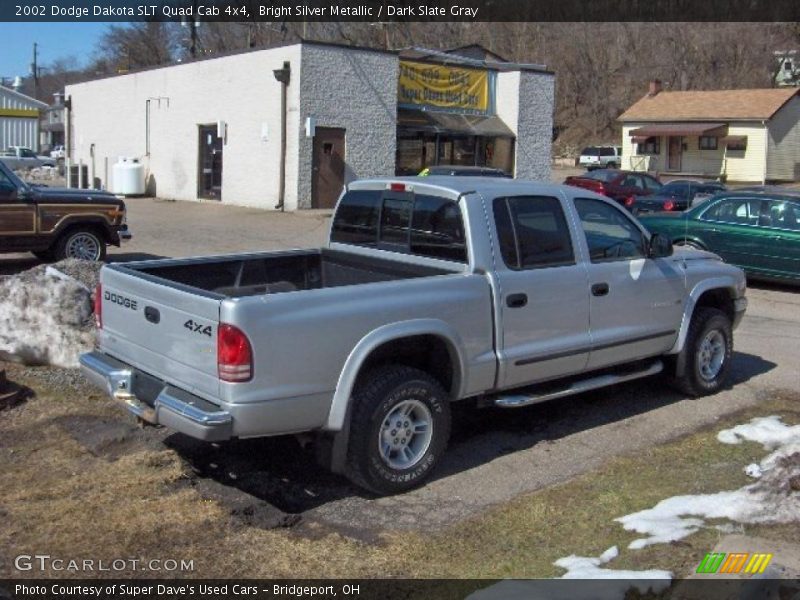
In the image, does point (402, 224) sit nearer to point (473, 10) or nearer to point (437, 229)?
point (437, 229)

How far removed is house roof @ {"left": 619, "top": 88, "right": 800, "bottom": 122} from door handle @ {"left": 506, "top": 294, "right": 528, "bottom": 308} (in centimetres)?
4993

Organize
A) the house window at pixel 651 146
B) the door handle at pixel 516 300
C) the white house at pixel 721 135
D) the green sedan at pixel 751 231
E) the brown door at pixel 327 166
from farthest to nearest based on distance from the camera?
the house window at pixel 651 146, the white house at pixel 721 135, the brown door at pixel 327 166, the green sedan at pixel 751 231, the door handle at pixel 516 300

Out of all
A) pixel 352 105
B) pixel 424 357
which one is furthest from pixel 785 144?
pixel 424 357

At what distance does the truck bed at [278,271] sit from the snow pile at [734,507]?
80.0 inches

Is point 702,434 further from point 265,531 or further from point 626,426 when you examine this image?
point 265,531

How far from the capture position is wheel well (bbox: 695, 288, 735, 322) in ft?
25.7

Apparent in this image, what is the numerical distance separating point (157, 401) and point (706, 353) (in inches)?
186

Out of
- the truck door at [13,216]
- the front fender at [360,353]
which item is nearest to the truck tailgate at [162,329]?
the front fender at [360,353]

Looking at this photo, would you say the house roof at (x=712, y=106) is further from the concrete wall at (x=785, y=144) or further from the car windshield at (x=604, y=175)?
the car windshield at (x=604, y=175)

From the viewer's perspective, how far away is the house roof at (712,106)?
5191 cm

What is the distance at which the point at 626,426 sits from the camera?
7008mm

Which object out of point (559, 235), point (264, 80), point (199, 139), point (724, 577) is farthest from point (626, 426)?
point (199, 139)

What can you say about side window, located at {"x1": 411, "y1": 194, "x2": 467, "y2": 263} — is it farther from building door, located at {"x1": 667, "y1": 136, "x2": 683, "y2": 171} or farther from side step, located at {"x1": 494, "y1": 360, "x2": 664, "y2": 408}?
building door, located at {"x1": 667, "y1": 136, "x2": 683, "y2": 171}

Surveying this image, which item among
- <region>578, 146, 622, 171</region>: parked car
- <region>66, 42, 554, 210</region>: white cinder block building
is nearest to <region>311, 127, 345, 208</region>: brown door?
<region>66, 42, 554, 210</region>: white cinder block building
